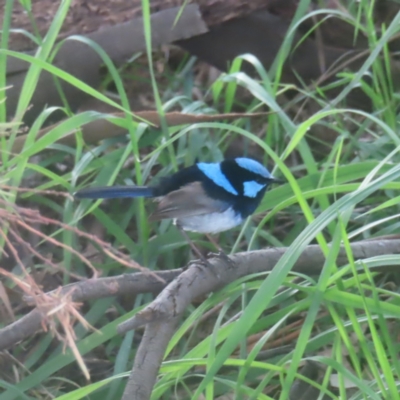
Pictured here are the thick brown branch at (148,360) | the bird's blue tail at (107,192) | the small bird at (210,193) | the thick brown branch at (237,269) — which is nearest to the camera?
the thick brown branch at (148,360)

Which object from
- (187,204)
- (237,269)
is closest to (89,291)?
(237,269)

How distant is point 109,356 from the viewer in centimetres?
173

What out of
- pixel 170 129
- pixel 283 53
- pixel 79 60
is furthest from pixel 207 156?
pixel 79 60

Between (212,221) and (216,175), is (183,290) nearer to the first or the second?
(212,221)

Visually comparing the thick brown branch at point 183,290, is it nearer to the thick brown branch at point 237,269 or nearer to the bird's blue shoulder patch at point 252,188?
the thick brown branch at point 237,269

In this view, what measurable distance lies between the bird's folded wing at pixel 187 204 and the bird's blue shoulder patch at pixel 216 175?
1.8 inches

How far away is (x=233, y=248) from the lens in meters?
1.62

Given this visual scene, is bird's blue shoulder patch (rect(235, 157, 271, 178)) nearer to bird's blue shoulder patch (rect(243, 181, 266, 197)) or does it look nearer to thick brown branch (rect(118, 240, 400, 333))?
bird's blue shoulder patch (rect(243, 181, 266, 197))

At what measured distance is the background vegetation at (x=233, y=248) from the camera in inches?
43.7

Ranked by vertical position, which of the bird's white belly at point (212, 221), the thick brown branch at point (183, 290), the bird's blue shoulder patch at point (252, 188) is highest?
the thick brown branch at point (183, 290)

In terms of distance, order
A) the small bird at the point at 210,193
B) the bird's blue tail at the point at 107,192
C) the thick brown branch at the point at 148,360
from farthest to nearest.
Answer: the small bird at the point at 210,193 < the bird's blue tail at the point at 107,192 < the thick brown branch at the point at 148,360

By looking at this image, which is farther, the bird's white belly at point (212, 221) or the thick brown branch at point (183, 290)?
the bird's white belly at point (212, 221)

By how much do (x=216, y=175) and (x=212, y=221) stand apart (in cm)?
15

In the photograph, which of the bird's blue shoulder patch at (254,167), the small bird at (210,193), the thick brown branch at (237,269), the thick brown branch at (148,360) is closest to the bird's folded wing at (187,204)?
the small bird at (210,193)
